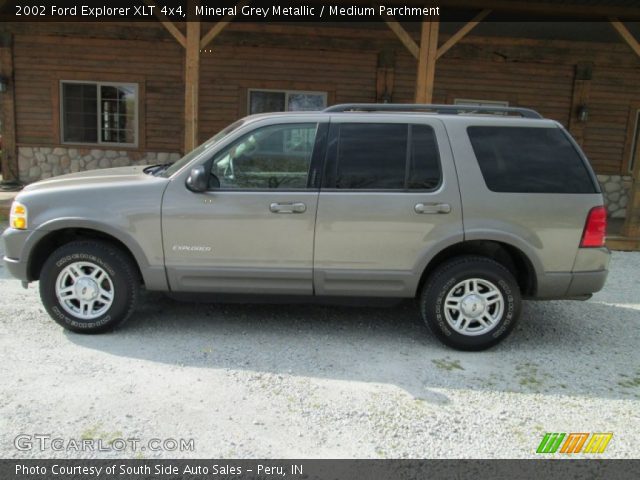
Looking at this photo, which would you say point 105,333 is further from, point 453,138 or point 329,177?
point 453,138

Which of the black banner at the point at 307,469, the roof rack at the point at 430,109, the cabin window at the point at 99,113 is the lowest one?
the black banner at the point at 307,469

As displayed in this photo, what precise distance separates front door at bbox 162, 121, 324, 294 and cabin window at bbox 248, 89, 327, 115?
7.57m

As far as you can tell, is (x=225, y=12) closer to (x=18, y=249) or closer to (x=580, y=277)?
(x=18, y=249)

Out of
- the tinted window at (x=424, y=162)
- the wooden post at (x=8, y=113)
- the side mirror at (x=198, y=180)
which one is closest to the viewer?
the side mirror at (x=198, y=180)

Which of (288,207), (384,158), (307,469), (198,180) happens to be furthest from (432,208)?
(307,469)

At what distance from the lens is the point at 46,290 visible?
4207 mm

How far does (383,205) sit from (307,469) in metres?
2.03

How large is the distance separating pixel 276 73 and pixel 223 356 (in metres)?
8.48

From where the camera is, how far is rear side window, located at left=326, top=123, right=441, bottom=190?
13.5ft

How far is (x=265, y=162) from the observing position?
4.15 metres

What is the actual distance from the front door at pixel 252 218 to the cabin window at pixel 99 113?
8285mm

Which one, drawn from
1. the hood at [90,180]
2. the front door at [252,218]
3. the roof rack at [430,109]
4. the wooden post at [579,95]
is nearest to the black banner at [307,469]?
the front door at [252,218]

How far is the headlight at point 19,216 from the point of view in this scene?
4.17 metres

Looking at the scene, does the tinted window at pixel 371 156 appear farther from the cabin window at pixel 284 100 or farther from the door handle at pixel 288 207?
the cabin window at pixel 284 100
